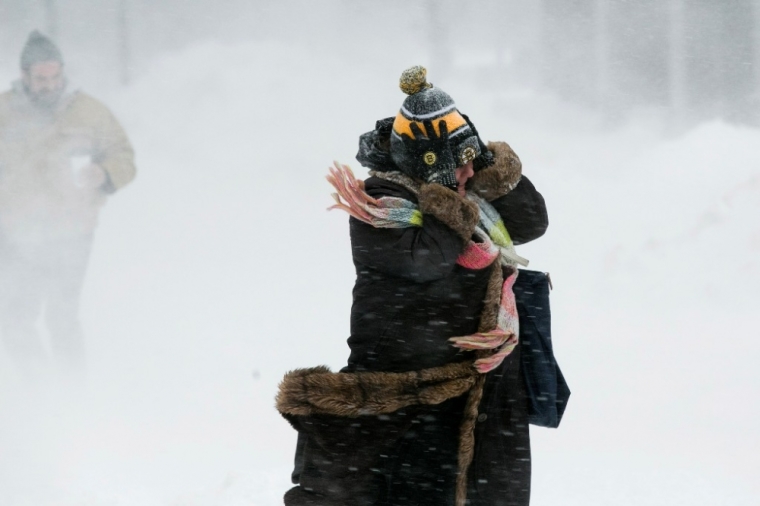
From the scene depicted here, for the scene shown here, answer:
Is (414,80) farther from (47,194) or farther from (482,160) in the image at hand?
(47,194)

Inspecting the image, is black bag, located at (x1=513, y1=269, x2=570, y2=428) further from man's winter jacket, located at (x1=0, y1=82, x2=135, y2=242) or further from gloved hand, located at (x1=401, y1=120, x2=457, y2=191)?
man's winter jacket, located at (x1=0, y1=82, x2=135, y2=242)

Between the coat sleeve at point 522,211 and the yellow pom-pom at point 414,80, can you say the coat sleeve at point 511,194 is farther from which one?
the yellow pom-pom at point 414,80

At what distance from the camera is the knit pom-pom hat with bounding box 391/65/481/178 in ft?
7.61

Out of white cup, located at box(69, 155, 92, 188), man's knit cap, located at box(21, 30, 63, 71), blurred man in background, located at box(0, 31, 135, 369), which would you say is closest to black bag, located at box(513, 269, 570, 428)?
blurred man in background, located at box(0, 31, 135, 369)

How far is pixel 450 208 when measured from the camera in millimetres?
2234

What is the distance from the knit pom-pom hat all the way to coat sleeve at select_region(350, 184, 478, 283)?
11 centimetres

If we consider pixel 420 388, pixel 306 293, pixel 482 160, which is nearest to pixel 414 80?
pixel 482 160

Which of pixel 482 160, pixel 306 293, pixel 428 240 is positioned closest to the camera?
pixel 428 240

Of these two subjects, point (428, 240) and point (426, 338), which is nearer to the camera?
point (428, 240)

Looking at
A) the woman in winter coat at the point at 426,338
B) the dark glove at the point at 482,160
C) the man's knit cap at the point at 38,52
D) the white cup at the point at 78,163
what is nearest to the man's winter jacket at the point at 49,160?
the white cup at the point at 78,163

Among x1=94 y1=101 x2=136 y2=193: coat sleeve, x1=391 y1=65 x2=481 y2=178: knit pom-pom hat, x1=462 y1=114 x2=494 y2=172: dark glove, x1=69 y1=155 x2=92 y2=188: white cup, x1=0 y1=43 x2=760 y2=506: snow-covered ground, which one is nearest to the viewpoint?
x1=391 y1=65 x2=481 y2=178: knit pom-pom hat

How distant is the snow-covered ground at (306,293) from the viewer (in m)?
4.07

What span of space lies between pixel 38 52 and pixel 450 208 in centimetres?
457

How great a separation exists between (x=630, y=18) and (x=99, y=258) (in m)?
4.20
